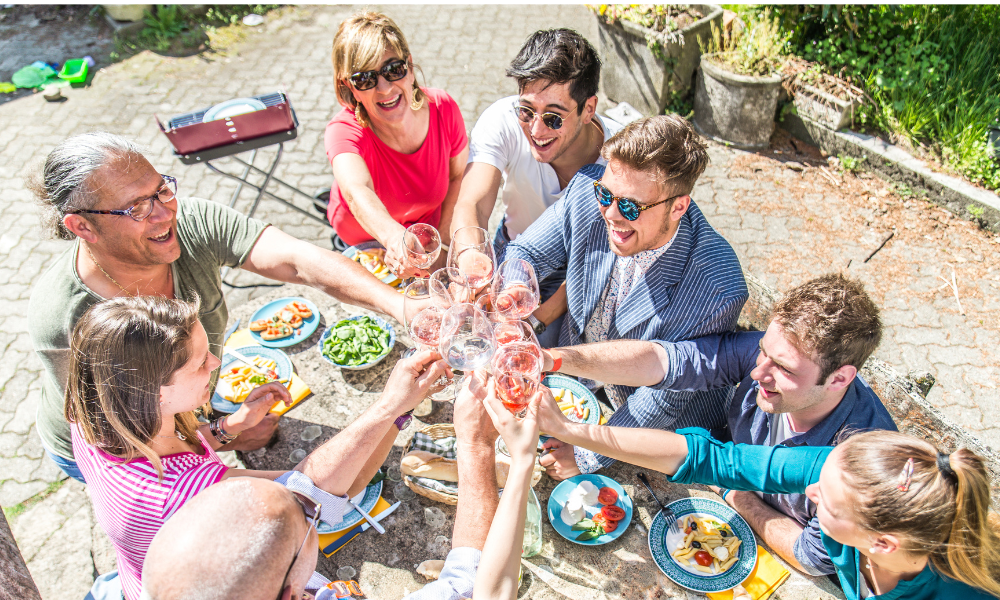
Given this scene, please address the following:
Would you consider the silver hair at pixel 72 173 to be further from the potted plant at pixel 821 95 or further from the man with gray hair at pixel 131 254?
the potted plant at pixel 821 95

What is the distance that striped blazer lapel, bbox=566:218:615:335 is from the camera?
3.19 meters

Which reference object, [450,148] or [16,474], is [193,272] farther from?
[16,474]

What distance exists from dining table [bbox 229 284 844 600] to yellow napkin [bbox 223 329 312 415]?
66 millimetres

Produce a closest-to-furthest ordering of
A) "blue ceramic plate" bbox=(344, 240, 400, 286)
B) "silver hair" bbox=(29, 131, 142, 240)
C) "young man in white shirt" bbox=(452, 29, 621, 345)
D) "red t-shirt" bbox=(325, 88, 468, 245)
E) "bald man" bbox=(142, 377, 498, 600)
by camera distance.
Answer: "bald man" bbox=(142, 377, 498, 600), "silver hair" bbox=(29, 131, 142, 240), "young man in white shirt" bbox=(452, 29, 621, 345), "blue ceramic plate" bbox=(344, 240, 400, 286), "red t-shirt" bbox=(325, 88, 468, 245)

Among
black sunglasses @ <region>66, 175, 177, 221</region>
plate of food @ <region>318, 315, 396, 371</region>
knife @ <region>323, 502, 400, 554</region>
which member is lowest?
knife @ <region>323, 502, 400, 554</region>

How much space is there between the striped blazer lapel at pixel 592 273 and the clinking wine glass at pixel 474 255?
613 mm

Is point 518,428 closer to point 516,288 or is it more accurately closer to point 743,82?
point 516,288

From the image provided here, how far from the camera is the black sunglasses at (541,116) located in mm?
3389

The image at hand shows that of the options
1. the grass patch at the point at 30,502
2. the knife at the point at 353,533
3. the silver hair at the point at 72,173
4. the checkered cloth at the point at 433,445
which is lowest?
the grass patch at the point at 30,502

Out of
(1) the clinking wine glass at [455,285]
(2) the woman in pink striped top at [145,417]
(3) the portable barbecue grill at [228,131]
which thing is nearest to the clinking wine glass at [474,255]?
(1) the clinking wine glass at [455,285]

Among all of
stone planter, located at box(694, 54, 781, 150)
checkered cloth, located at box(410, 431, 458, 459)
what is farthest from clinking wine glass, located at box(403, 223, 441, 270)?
stone planter, located at box(694, 54, 781, 150)

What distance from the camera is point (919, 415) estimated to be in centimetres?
286

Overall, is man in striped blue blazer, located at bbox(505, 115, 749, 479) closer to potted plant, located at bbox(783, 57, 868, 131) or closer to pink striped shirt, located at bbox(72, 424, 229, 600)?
pink striped shirt, located at bbox(72, 424, 229, 600)

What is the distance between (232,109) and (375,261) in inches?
88.8
